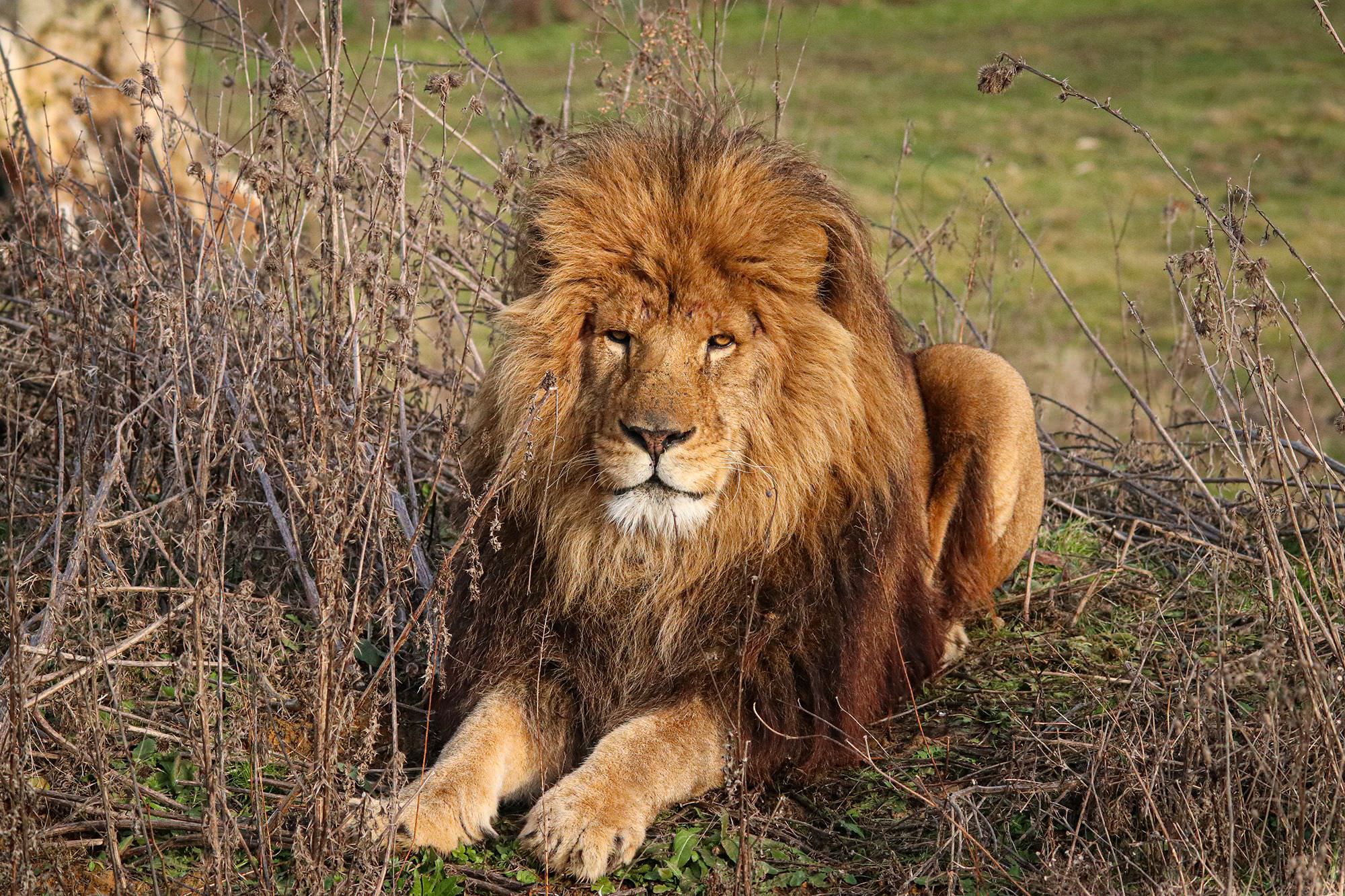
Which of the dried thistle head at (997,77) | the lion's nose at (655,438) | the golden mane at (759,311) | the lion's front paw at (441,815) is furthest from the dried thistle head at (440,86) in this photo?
the lion's front paw at (441,815)

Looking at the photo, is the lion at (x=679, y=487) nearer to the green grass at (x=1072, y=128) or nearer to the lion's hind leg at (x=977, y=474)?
the lion's hind leg at (x=977, y=474)

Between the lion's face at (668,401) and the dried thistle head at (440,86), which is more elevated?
the dried thistle head at (440,86)

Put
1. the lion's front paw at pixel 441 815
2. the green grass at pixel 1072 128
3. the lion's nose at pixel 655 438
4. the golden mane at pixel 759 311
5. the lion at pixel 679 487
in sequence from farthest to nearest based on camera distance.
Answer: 1. the green grass at pixel 1072 128
2. the golden mane at pixel 759 311
3. the lion at pixel 679 487
4. the lion's nose at pixel 655 438
5. the lion's front paw at pixel 441 815

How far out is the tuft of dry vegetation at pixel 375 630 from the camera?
2.89 meters

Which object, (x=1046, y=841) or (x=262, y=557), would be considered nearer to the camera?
(x=1046, y=841)

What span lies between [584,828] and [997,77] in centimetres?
200

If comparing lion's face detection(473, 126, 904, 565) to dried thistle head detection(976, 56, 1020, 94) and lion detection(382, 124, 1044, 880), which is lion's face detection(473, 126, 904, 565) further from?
dried thistle head detection(976, 56, 1020, 94)

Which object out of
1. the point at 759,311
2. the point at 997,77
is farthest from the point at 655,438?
the point at 997,77

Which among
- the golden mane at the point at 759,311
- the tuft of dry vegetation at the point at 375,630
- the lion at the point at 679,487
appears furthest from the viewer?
the golden mane at the point at 759,311

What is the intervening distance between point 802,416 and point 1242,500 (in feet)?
8.13

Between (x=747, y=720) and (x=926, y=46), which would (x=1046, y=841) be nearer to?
(x=747, y=720)

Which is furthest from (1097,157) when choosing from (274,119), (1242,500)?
(274,119)

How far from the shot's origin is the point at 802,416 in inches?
140

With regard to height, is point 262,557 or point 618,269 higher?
point 618,269
